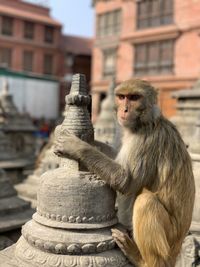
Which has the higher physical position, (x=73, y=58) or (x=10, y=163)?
(x=73, y=58)

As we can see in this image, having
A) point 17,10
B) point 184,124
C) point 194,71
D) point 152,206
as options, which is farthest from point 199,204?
point 17,10

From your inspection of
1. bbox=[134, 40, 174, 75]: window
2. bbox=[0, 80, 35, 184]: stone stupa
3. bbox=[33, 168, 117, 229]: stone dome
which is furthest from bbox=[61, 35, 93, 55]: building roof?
bbox=[33, 168, 117, 229]: stone dome

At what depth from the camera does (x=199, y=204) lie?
311 centimetres

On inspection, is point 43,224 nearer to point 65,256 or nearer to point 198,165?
point 65,256

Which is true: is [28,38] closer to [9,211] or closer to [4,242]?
[9,211]

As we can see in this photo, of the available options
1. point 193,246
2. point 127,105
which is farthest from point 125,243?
point 193,246

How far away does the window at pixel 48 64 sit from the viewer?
1146 inches

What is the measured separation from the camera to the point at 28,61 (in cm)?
2823

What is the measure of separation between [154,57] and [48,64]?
11.3 metres

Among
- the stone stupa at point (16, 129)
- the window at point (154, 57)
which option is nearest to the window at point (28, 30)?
the window at point (154, 57)

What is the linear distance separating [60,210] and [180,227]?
2.25ft

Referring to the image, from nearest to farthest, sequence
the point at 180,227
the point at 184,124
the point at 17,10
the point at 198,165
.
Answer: the point at 180,227
the point at 198,165
the point at 184,124
the point at 17,10

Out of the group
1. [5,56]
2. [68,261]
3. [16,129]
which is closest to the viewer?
[68,261]

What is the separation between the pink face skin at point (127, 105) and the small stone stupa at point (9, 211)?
151cm
